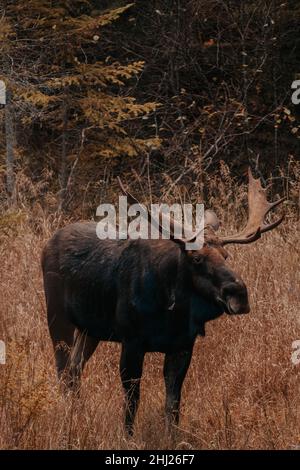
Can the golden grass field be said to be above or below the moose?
below

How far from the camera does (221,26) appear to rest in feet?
51.3

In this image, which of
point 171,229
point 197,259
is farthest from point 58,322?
point 197,259

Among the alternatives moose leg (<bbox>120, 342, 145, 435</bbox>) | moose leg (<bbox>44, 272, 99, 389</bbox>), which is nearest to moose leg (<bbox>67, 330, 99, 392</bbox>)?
moose leg (<bbox>44, 272, 99, 389</bbox>)

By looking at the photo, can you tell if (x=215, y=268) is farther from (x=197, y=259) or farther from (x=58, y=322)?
(x=58, y=322)

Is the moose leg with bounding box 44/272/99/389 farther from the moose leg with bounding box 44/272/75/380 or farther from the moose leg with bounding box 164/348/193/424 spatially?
the moose leg with bounding box 164/348/193/424

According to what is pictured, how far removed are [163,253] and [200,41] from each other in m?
9.65

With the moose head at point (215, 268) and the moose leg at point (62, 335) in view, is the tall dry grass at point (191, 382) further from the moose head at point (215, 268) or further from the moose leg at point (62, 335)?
the moose head at point (215, 268)

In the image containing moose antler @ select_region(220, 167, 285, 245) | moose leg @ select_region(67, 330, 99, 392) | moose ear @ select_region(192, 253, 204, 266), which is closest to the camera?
moose ear @ select_region(192, 253, 204, 266)

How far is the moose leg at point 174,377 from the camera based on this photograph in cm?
630

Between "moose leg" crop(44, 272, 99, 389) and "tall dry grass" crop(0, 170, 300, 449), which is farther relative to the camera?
"moose leg" crop(44, 272, 99, 389)

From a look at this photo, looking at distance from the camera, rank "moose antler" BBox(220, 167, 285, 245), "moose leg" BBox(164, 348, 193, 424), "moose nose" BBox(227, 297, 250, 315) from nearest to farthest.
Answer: "moose nose" BBox(227, 297, 250, 315) < "moose antler" BBox(220, 167, 285, 245) < "moose leg" BBox(164, 348, 193, 424)

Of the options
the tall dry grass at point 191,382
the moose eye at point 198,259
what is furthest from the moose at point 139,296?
the tall dry grass at point 191,382

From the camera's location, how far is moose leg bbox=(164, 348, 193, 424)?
630cm
